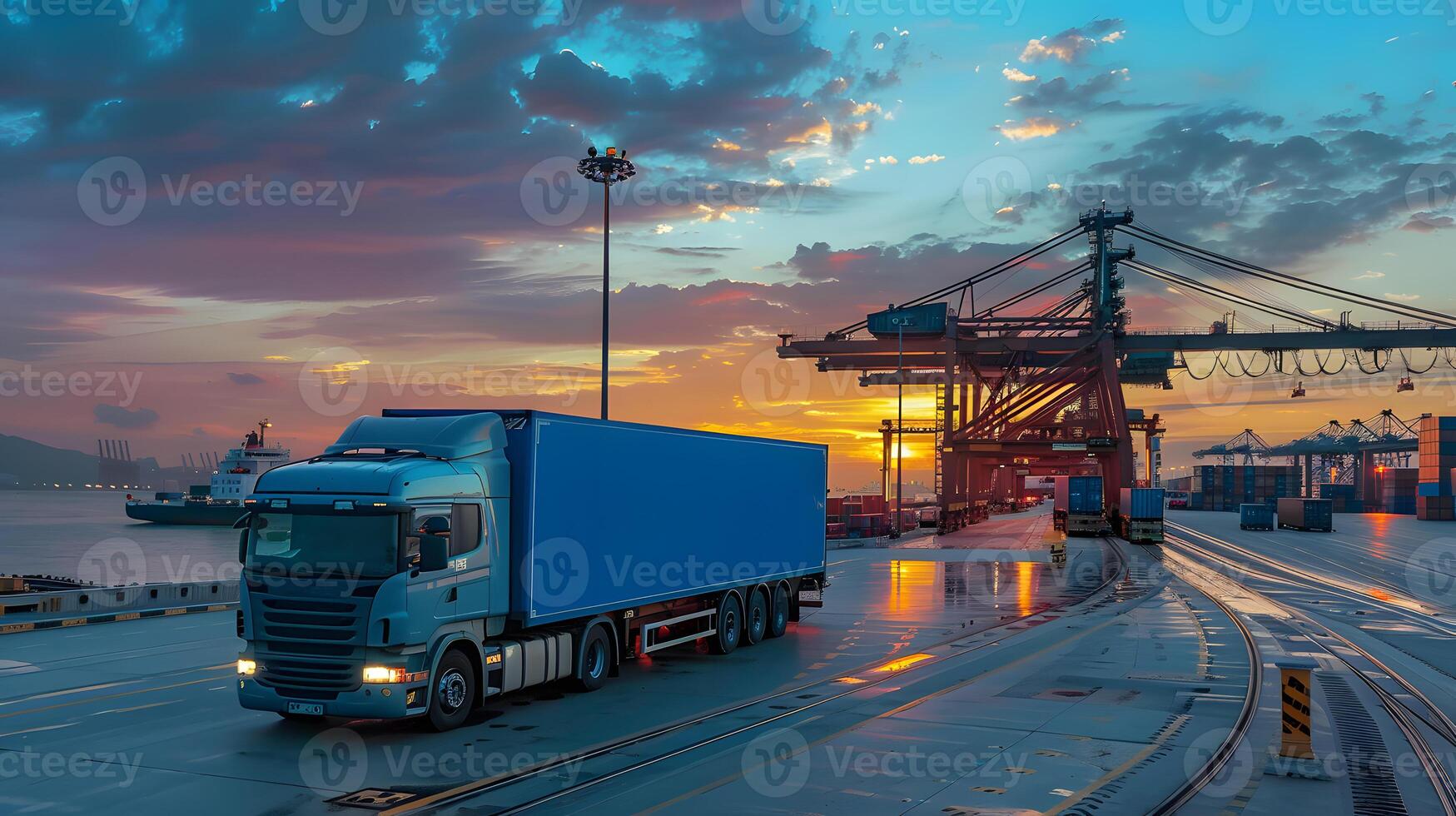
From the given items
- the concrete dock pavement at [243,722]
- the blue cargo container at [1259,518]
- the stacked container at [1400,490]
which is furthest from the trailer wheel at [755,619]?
the stacked container at [1400,490]

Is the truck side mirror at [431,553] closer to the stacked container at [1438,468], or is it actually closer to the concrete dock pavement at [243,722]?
the concrete dock pavement at [243,722]

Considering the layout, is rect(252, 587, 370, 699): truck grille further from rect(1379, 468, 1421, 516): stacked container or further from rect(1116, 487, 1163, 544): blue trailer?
rect(1379, 468, 1421, 516): stacked container

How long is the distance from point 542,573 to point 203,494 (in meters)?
141

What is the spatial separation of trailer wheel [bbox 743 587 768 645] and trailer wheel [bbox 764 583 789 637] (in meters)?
0.30

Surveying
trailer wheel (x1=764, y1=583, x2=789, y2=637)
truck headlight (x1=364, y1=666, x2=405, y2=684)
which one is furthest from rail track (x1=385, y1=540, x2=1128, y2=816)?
trailer wheel (x1=764, y1=583, x2=789, y2=637)

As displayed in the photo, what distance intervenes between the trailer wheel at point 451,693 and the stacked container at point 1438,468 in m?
138

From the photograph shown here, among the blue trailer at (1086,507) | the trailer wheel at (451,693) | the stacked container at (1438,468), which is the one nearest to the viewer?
the trailer wheel at (451,693)

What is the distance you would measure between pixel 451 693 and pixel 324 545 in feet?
7.92

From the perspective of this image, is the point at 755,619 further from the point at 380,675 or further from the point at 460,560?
the point at 380,675

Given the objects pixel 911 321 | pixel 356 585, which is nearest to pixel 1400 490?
pixel 911 321

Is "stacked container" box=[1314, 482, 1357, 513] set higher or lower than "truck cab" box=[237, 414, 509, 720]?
lower

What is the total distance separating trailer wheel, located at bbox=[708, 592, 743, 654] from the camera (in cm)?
2008

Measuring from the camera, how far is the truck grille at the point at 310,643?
1229 centimetres

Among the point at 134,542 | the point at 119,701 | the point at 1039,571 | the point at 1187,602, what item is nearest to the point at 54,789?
the point at 119,701
